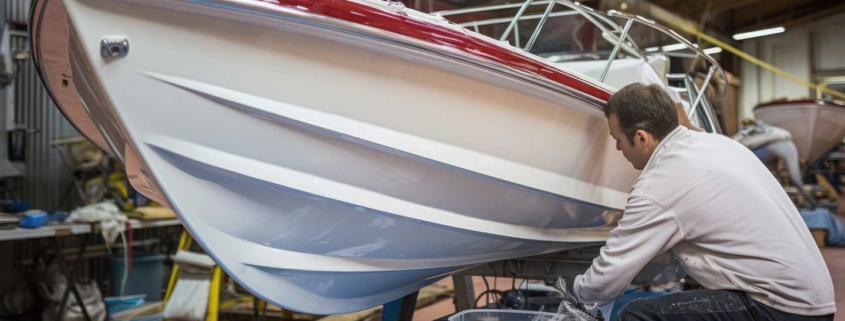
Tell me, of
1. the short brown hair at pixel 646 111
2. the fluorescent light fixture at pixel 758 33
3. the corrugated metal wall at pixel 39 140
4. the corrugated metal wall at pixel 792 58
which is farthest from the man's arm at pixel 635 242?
the fluorescent light fixture at pixel 758 33

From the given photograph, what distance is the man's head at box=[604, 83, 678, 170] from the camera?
4.94ft

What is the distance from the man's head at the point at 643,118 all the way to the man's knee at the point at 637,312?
0.38 meters

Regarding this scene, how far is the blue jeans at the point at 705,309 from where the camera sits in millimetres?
1329

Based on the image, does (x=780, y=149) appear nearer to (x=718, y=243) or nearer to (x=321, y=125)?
(x=718, y=243)

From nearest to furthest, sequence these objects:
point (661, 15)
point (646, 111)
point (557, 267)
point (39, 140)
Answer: point (646, 111) → point (557, 267) → point (39, 140) → point (661, 15)

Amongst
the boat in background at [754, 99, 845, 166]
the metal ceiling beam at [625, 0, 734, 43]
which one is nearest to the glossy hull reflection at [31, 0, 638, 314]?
the boat in background at [754, 99, 845, 166]

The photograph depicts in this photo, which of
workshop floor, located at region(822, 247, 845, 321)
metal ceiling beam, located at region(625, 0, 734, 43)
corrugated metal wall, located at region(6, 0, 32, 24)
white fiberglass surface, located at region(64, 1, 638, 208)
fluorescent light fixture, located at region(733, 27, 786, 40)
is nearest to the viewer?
white fiberglass surface, located at region(64, 1, 638, 208)

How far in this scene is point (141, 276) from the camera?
3.57m

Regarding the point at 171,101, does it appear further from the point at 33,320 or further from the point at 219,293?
the point at 33,320

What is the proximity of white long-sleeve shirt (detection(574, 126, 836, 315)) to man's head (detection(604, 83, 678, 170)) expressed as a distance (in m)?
0.12

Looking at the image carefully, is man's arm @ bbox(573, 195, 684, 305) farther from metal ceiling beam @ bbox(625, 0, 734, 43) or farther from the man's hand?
metal ceiling beam @ bbox(625, 0, 734, 43)

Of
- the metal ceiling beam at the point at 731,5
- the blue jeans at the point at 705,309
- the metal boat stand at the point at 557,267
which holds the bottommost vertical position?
the metal boat stand at the point at 557,267

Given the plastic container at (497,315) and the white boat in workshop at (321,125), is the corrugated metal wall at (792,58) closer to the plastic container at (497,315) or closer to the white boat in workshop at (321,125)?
the plastic container at (497,315)

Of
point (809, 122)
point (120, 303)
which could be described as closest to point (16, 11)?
point (120, 303)
